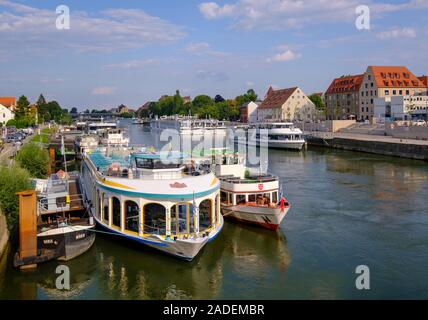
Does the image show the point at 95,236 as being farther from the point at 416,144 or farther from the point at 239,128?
the point at 239,128

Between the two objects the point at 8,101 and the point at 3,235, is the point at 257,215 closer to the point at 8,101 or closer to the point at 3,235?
the point at 3,235

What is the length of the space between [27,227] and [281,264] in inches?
403

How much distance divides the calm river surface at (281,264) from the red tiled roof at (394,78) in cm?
7642

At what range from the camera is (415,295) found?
49.8 feet

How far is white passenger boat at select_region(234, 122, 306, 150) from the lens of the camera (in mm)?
68312

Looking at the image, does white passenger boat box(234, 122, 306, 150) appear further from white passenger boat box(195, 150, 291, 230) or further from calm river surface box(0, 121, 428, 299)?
white passenger boat box(195, 150, 291, 230)

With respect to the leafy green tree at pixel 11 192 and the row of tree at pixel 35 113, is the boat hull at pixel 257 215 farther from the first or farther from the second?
the row of tree at pixel 35 113

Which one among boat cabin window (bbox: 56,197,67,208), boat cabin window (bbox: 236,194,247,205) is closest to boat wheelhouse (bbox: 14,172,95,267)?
boat cabin window (bbox: 56,197,67,208)

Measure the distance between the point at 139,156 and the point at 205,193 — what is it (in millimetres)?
4408

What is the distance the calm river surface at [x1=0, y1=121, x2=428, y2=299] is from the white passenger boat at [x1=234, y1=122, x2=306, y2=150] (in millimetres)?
40334

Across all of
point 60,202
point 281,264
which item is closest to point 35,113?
point 60,202
